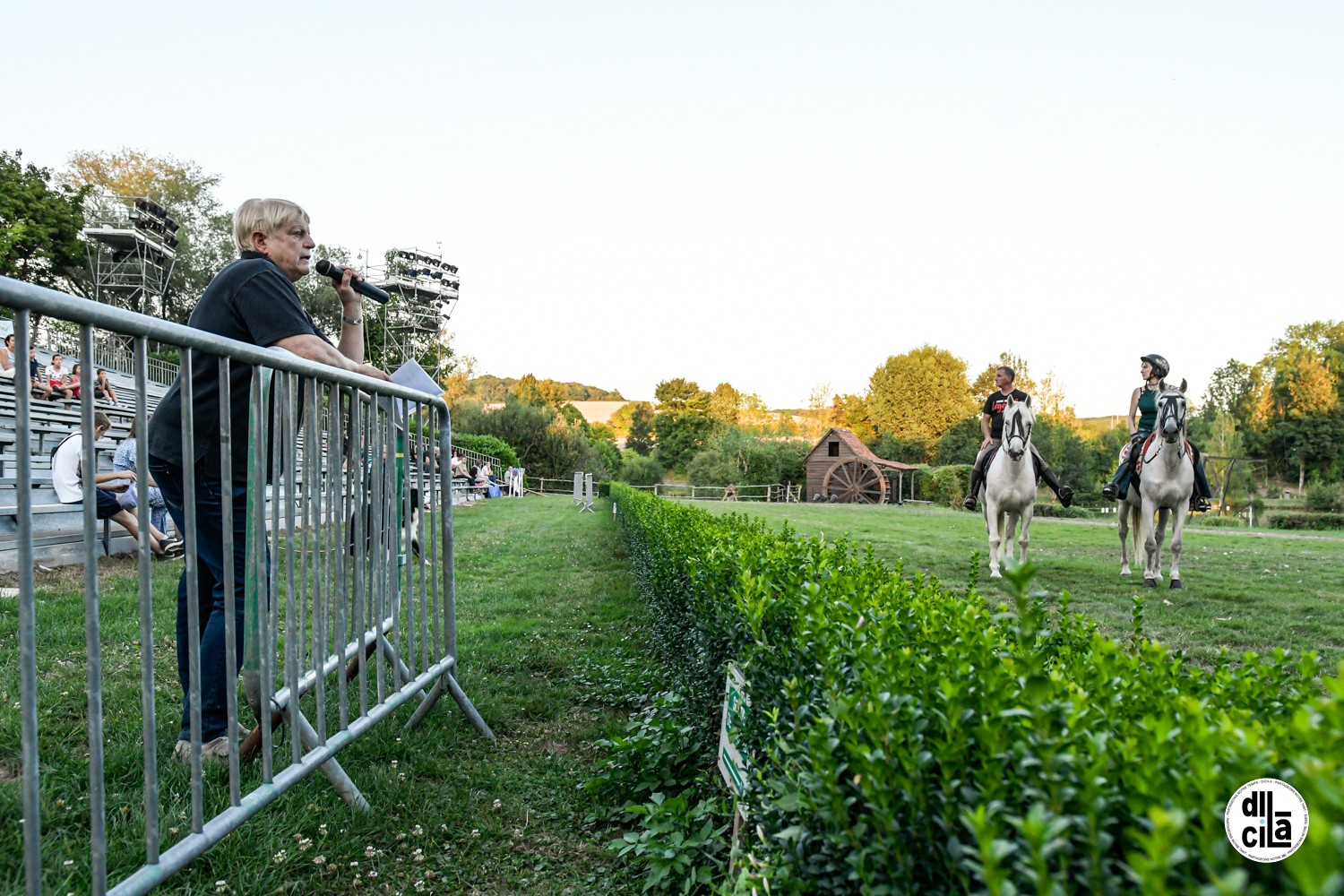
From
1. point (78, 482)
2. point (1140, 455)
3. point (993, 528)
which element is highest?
point (1140, 455)

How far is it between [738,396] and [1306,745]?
90224 mm

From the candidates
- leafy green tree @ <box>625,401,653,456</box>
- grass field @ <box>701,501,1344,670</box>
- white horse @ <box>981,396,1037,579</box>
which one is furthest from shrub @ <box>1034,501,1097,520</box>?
leafy green tree @ <box>625,401,653,456</box>

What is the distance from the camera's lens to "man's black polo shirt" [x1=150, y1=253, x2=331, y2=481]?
120 inches

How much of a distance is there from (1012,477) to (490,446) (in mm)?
37188

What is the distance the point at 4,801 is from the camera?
2764 millimetres

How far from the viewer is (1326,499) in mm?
36031

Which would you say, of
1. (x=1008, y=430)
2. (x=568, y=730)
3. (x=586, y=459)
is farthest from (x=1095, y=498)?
(x=568, y=730)

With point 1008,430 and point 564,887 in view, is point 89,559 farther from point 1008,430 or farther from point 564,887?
point 1008,430

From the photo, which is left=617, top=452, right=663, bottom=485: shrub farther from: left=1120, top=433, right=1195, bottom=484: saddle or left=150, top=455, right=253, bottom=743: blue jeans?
left=150, top=455, right=253, bottom=743: blue jeans

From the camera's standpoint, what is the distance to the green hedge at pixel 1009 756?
3.31ft

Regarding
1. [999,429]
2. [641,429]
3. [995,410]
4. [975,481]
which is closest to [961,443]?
[641,429]

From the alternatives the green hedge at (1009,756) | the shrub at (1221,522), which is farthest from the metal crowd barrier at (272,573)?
the shrub at (1221,522)

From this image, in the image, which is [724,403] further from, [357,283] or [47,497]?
[357,283]

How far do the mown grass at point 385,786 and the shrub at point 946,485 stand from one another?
1786 inches
